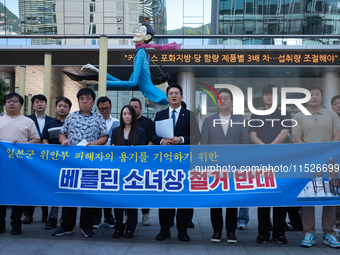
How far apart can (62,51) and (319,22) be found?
1469cm

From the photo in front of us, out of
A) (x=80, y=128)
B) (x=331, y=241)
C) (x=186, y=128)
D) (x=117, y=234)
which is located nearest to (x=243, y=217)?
(x=331, y=241)

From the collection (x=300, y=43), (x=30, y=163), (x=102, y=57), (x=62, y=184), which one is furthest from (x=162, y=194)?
(x=300, y=43)

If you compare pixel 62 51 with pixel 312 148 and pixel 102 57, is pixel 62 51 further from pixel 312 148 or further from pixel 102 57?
pixel 312 148

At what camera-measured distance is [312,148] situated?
415 cm

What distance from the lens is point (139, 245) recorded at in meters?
3.93

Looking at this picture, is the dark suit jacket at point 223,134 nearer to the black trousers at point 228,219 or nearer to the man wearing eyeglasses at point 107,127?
the black trousers at point 228,219

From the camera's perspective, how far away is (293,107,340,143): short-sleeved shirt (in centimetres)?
422

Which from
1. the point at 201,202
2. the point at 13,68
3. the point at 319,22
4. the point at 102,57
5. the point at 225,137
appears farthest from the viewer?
the point at 319,22

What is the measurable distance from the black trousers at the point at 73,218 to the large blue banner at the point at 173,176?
0.21 meters

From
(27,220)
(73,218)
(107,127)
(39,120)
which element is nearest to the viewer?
(73,218)

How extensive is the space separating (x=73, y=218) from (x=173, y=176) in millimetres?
1487

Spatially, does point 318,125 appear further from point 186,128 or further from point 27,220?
point 27,220

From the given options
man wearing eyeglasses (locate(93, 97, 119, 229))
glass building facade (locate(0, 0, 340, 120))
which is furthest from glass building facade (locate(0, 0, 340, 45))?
man wearing eyeglasses (locate(93, 97, 119, 229))

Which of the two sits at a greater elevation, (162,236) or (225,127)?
(225,127)
